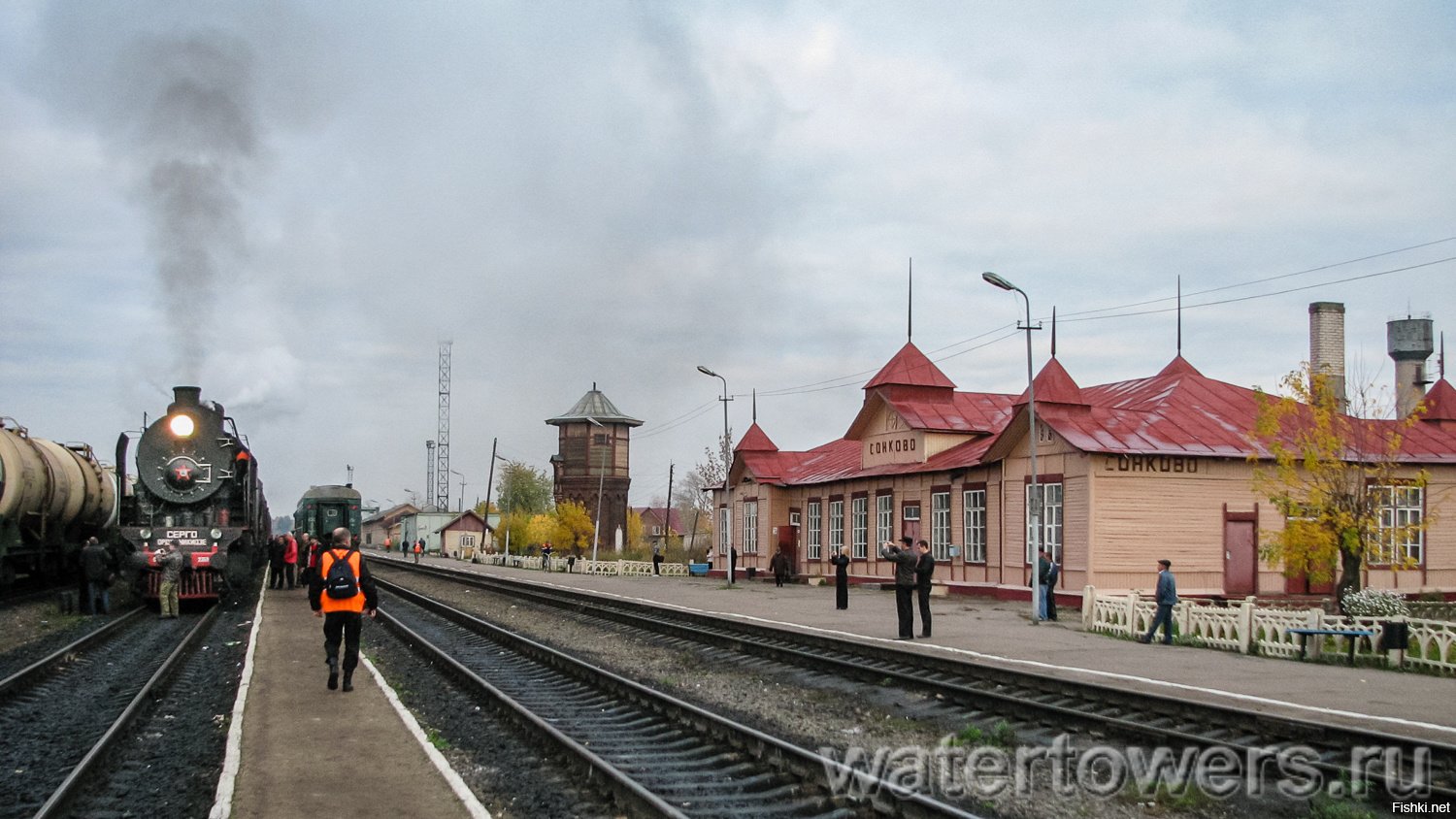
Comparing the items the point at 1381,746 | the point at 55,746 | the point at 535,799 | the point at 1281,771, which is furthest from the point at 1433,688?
the point at 55,746

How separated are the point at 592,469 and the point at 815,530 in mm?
45127

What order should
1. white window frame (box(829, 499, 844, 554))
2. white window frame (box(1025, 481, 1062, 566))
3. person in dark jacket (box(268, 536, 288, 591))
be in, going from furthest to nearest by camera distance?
white window frame (box(829, 499, 844, 554)), person in dark jacket (box(268, 536, 288, 591)), white window frame (box(1025, 481, 1062, 566))

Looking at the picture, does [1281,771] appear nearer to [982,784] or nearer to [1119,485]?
[982,784]

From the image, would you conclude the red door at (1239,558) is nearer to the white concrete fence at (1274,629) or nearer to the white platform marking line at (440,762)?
the white concrete fence at (1274,629)

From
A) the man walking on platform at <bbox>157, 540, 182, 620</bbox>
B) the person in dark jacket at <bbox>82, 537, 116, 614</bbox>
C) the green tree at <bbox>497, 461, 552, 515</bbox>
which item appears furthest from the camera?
the green tree at <bbox>497, 461, 552, 515</bbox>

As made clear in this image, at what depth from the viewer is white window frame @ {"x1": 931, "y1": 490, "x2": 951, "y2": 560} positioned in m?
33.0

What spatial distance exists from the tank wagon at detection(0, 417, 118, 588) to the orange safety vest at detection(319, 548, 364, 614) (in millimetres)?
14276

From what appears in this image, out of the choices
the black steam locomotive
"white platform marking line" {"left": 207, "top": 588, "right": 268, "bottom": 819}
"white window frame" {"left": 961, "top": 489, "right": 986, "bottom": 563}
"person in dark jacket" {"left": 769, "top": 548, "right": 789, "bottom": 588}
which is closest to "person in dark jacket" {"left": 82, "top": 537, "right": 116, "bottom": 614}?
the black steam locomotive

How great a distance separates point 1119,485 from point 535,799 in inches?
815

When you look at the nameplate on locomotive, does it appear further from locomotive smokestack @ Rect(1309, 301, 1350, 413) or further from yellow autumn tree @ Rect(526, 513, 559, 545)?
yellow autumn tree @ Rect(526, 513, 559, 545)

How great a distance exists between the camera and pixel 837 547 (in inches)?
1559

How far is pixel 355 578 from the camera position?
1259 centimetres

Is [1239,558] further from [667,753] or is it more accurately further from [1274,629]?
[667,753]

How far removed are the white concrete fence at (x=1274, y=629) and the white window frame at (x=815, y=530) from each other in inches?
832
